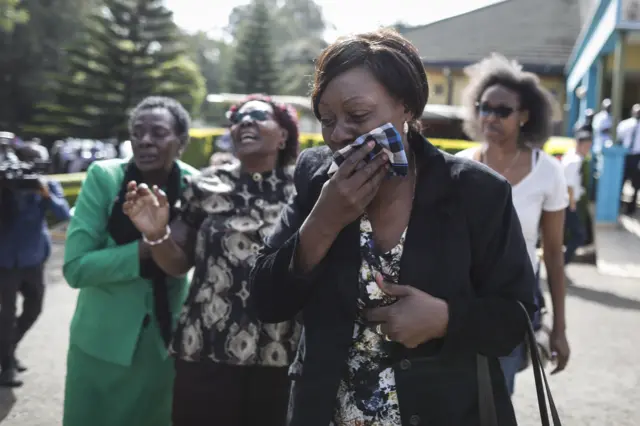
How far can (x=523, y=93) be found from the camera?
3.62 metres

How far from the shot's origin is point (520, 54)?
26.3m

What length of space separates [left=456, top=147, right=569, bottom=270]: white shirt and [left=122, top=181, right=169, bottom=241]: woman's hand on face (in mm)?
1337

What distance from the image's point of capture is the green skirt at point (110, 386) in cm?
334

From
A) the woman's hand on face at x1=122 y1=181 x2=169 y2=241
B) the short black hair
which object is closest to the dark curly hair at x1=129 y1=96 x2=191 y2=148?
the woman's hand on face at x1=122 y1=181 x2=169 y2=241

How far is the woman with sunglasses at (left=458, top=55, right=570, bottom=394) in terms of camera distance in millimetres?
3316

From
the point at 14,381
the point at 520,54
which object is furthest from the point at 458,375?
the point at 520,54

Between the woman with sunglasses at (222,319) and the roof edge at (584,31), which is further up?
the roof edge at (584,31)

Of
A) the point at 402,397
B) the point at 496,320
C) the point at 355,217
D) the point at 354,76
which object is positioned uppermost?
the point at 354,76

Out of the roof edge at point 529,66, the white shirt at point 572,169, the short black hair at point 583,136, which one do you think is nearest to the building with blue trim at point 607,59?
the roof edge at point 529,66

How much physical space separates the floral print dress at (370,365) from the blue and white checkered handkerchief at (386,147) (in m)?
0.21

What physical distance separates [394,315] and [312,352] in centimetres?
26

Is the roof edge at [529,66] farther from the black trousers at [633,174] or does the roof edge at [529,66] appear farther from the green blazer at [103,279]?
the green blazer at [103,279]

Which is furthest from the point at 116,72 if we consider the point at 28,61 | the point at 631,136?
the point at 631,136

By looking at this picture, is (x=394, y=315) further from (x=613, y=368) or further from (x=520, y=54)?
(x=520, y=54)
